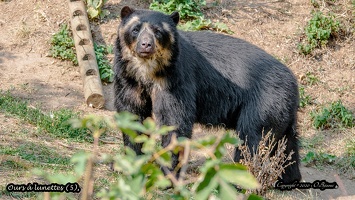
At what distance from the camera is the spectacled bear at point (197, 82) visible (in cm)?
759

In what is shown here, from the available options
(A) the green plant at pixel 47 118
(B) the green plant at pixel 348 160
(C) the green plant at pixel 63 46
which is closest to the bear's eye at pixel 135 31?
(A) the green plant at pixel 47 118

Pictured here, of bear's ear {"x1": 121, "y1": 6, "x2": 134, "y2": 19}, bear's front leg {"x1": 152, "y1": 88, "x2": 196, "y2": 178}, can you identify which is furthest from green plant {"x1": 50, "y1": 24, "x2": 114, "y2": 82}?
bear's front leg {"x1": 152, "y1": 88, "x2": 196, "y2": 178}

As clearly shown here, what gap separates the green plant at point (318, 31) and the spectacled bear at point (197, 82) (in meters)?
4.12

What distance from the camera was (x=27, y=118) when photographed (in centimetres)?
912

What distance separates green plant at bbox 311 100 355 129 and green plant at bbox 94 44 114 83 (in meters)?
3.77

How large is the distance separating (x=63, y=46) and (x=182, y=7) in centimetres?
251

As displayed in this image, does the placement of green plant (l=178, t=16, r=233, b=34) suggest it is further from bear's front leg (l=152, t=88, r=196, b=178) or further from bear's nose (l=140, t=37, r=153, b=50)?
bear's nose (l=140, t=37, r=153, b=50)

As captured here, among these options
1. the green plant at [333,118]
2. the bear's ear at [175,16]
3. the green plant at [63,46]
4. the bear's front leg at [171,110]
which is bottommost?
the green plant at [333,118]

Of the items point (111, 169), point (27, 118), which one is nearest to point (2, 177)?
point (111, 169)

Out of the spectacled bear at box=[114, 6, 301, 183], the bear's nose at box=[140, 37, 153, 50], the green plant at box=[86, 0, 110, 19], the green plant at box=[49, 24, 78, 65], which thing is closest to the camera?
the bear's nose at box=[140, 37, 153, 50]

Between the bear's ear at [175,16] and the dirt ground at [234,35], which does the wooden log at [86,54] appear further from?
the bear's ear at [175,16]

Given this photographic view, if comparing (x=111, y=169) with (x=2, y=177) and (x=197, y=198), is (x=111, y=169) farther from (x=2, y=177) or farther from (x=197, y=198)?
(x=197, y=198)

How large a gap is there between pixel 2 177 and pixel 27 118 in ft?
8.31

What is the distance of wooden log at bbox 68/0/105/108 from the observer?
33.7ft
